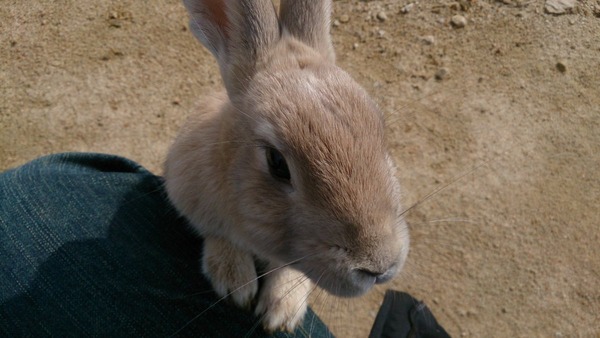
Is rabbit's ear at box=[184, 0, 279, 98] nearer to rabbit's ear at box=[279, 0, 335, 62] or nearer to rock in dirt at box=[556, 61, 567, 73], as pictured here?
rabbit's ear at box=[279, 0, 335, 62]

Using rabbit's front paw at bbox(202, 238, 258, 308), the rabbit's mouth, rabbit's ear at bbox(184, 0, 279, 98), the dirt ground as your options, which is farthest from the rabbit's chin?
the dirt ground

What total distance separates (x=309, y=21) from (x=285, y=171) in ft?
2.70

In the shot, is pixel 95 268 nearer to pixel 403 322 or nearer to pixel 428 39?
pixel 403 322

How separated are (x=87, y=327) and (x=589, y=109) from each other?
395 cm

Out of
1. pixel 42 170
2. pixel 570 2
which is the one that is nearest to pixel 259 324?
pixel 42 170

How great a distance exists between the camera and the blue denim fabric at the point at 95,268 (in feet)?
6.52

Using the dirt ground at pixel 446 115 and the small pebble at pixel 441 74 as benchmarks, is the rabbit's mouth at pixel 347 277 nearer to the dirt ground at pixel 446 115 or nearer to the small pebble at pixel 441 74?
the dirt ground at pixel 446 115

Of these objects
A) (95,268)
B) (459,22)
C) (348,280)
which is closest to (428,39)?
(459,22)

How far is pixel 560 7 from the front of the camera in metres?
4.25

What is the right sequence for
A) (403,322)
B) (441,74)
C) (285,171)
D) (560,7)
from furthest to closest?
1. (560,7)
2. (441,74)
3. (403,322)
4. (285,171)

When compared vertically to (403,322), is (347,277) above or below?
above

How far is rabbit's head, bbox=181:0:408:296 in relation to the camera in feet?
5.38

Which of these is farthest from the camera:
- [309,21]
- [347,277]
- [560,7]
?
[560,7]

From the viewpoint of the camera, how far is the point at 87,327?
1970mm
